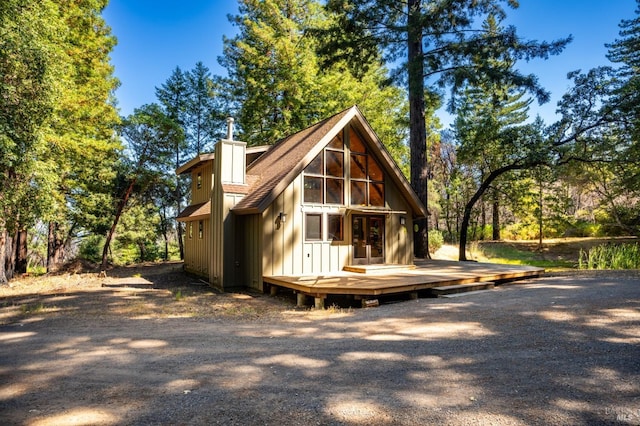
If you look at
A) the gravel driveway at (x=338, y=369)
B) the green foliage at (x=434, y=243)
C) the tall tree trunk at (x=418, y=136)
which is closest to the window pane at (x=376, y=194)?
the tall tree trunk at (x=418, y=136)

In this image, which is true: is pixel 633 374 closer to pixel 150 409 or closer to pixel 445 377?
pixel 445 377

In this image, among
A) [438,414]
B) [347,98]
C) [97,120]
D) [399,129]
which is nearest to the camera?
[438,414]

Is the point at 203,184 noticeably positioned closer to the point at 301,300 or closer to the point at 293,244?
the point at 293,244

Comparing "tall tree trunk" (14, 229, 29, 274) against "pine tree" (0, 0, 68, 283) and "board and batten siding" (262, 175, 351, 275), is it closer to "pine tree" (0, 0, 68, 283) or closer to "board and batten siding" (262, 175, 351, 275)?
"pine tree" (0, 0, 68, 283)

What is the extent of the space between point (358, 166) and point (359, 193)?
872mm

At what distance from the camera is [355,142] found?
11.4 meters

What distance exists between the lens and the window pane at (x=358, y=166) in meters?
11.3

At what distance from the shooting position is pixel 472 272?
391 inches

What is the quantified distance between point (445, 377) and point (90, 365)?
380cm

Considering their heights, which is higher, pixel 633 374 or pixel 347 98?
pixel 347 98

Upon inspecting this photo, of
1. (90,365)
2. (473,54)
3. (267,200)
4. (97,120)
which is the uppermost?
(473,54)

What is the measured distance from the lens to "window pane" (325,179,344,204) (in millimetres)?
10773

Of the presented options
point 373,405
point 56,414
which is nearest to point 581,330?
point 373,405

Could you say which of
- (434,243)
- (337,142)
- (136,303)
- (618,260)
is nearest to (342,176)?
(337,142)
